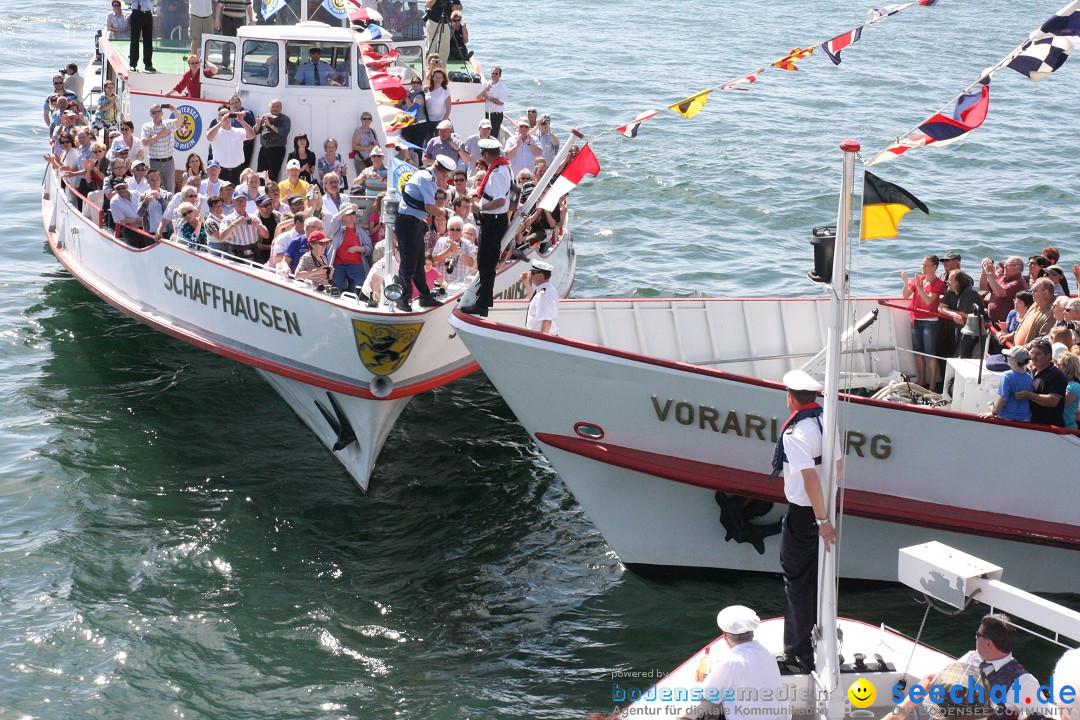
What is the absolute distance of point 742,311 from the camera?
12375 mm

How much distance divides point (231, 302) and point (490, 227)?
3.67 metres

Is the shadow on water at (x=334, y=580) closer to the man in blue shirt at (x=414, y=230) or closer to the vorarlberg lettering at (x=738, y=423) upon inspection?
the vorarlberg lettering at (x=738, y=423)

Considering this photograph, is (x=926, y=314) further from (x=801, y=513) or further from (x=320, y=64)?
(x=320, y=64)

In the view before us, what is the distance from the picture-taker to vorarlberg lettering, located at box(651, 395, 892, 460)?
9.78 meters

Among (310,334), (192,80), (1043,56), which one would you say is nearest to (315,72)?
(192,80)

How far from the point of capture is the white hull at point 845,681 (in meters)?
7.30

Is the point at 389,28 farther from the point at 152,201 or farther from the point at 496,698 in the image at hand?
the point at 496,698

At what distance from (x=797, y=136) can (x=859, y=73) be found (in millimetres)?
7041

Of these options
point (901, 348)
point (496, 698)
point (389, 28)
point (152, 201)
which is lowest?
point (496, 698)

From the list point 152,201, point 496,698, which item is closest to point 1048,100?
point 152,201

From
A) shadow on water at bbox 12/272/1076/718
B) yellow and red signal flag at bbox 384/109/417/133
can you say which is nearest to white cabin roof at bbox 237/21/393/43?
yellow and red signal flag at bbox 384/109/417/133

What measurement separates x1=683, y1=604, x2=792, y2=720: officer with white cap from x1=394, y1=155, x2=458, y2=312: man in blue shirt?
541 centimetres

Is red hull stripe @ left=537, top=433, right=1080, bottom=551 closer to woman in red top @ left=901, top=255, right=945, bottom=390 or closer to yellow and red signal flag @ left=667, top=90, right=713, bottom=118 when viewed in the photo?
woman in red top @ left=901, top=255, right=945, bottom=390

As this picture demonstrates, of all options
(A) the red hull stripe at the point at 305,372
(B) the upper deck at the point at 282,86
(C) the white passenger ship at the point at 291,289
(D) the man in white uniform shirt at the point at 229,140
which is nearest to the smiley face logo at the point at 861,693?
(C) the white passenger ship at the point at 291,289
